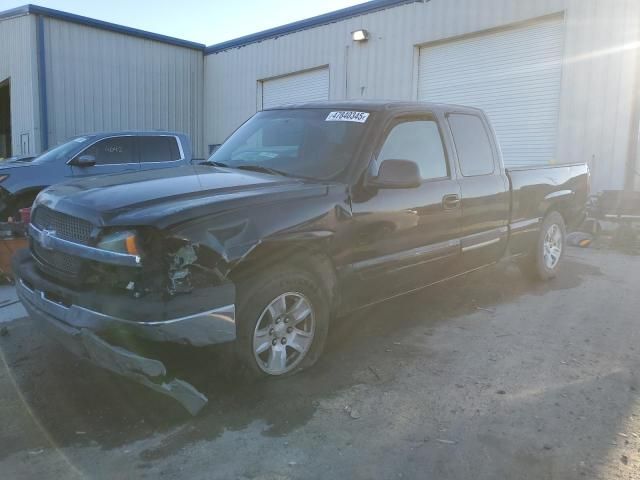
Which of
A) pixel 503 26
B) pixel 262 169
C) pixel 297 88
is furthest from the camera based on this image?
pixel 297 88

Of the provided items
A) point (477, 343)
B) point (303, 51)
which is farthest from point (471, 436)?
point (303, 51)

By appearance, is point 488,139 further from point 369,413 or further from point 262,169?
point 369,413

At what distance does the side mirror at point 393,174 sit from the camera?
3.90 metres

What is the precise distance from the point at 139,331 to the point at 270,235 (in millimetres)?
907

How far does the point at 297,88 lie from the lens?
1664 cm

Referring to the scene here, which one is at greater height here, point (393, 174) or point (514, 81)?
point (514, 81)

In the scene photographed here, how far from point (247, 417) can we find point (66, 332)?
1100 millimetres

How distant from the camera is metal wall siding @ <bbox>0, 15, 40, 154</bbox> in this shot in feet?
53.0

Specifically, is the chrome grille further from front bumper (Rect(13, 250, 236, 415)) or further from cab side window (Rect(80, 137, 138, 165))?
cab side window (Rect(80, 137, 138, 165))

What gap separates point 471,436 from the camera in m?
2.99

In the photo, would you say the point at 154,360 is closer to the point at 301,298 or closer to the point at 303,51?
the point at 301,298

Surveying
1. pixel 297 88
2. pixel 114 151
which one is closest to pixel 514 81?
pixel 297 88

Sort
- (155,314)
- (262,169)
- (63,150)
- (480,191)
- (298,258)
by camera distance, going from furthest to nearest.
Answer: (63,150)
(480,191)
(262,169)
(298,258)
(155,314)

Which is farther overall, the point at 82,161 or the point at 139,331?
the point at 82,161
